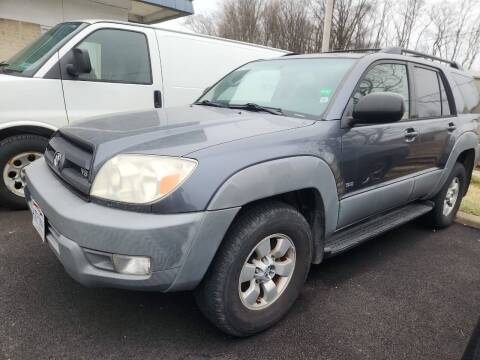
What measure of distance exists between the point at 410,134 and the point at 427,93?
71 cm

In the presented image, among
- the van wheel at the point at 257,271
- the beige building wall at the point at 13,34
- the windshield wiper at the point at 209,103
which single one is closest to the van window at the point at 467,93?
the windshield wiper at the point at 209,103

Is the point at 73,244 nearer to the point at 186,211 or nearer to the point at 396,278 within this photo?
the point at 186,211

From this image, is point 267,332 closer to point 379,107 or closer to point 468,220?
point 379,107

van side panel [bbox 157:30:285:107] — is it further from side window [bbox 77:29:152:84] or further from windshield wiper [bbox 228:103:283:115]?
windshield wiper [bbox 228:103:283:115]

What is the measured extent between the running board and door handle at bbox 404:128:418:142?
65 centimetres

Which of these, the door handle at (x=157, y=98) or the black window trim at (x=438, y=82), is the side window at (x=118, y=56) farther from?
the black window trim at (x=438, y=82)

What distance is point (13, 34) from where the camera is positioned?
352 inches

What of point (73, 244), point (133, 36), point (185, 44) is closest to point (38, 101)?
point (133, 36)

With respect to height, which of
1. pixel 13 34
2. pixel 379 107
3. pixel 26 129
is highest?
pixel 13 34

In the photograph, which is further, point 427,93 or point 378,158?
point 427,93

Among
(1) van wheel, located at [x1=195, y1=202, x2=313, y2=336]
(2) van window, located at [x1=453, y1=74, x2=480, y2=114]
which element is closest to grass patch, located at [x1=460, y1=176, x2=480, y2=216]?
(2) van window, located at [x1=453, y1=74, x2=480, y2=114]

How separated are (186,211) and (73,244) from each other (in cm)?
58

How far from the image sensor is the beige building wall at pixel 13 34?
8805mm

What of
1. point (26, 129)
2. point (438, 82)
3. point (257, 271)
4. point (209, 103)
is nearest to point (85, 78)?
point (26, 129)
